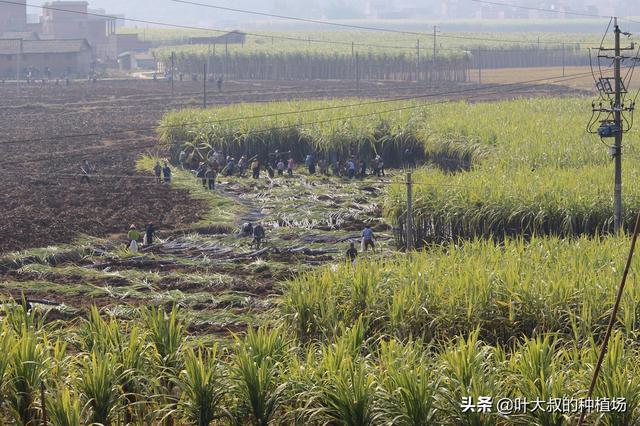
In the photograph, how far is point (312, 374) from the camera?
1331 cm

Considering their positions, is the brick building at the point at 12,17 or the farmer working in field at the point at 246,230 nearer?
the farmer working in field at the point at 246,230

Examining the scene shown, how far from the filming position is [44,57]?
97062 mm

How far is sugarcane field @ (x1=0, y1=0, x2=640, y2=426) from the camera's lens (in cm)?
1315

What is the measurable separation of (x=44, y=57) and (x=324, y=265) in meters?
78.3

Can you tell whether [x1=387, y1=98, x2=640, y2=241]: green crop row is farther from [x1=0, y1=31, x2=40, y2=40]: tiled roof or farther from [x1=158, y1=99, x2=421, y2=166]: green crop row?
[x1=0, y1=31, x2=40, y2=40]: tiled roof

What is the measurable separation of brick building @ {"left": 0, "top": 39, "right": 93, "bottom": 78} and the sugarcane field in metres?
32.6

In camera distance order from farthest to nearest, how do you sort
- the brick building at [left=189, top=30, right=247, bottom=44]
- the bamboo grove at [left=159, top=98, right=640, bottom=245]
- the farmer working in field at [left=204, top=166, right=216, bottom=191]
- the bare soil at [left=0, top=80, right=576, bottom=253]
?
the brick building at [left=189, top=30, right=247, bottom=44] < the farmer working in field at [left=204, top=166, right=216, bottom=191] < the bare soil at [left=0, top=80, right=576, bottom=253] < the bamboo grove at [left=159, top=98, right=640, bottom=245]

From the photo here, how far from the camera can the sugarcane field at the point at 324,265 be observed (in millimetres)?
13148

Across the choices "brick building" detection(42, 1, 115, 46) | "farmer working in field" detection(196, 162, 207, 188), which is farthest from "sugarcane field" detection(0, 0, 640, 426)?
"brick building" detection(42, 1, 115, 46)

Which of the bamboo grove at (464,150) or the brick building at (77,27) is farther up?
the brick building at (77,27)

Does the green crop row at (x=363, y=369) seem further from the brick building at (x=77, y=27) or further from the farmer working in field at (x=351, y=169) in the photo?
the brick building at (x=77, y=27)

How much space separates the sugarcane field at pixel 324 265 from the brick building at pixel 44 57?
107 feet

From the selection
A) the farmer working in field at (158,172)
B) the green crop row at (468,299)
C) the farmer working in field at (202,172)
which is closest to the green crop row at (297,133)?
the farmer working in field at (202,172)

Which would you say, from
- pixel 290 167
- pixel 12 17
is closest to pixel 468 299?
pixel 290 167
